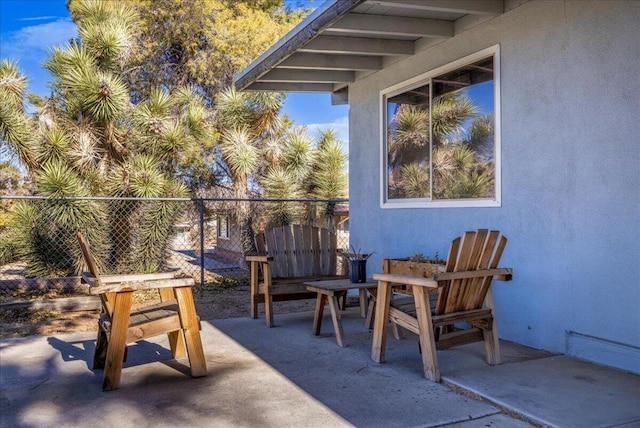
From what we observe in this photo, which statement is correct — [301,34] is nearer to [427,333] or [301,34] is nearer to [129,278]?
[129,278]

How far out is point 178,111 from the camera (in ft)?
40.1

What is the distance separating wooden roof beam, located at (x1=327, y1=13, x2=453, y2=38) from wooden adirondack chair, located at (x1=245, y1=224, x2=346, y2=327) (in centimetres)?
199

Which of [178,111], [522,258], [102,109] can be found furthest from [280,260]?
[178,111]

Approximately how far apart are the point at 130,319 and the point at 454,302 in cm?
204

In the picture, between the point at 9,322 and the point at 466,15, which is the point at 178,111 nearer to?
the point at 9,322

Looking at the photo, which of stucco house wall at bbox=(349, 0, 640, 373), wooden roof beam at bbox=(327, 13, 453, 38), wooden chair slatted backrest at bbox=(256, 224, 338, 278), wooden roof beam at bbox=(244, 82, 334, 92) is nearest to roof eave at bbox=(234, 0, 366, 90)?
wooden roof beam at bbox=(327, 13, 453, 38)

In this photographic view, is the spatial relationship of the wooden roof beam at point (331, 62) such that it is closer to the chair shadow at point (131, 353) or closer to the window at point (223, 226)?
the chair shadow at point (131, 353)

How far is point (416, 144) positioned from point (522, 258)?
182 cm

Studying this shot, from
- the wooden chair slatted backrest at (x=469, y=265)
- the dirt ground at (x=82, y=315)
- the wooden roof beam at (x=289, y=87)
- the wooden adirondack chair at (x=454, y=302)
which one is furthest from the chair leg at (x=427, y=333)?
the wooden roof beam at (x=289, y=87)

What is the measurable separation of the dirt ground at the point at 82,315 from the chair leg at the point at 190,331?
6.61 ft

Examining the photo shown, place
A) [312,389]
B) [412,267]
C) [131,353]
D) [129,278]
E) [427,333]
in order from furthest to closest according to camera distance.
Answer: [412,267] < [131,353] < [129,278] < [427,333] < [312,389]

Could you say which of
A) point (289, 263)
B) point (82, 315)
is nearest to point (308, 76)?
point (289, 263)

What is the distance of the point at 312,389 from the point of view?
3.18 metres

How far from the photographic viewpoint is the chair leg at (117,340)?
10.5ft
